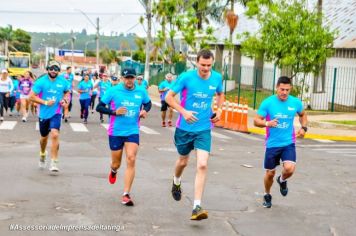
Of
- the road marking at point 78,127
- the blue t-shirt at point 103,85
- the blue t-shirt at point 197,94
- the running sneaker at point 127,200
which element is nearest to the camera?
the blue t-shirt at point 197,94

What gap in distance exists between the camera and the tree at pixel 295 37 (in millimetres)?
25391

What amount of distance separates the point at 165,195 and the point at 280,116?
2.01 metres

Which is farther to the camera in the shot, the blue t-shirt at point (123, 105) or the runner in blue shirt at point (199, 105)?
the blue t-shirt at point (123, 105)

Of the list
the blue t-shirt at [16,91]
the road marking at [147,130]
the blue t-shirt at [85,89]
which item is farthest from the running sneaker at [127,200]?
the blue t-shirt at [16,91]

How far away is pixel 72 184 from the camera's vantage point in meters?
9.69

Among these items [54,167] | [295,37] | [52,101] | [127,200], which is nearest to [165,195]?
[127,200]

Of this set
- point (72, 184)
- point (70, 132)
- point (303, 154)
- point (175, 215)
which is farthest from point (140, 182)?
point (70, 132)

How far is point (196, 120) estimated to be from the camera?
25.3 ft

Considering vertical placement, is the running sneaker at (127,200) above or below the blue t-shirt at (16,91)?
below

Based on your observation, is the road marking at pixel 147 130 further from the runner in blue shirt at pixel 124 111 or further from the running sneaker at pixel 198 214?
the running sneaker at pixel 198 214

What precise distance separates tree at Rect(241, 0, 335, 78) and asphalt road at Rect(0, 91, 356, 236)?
35.7 ft

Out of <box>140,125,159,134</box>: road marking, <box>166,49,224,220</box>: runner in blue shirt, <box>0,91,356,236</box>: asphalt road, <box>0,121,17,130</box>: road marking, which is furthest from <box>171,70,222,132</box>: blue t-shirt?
<box>0,121,17,130</box>: road marking

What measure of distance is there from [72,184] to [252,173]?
3.59 metres

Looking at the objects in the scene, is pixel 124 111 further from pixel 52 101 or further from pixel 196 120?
pixel 52 101
